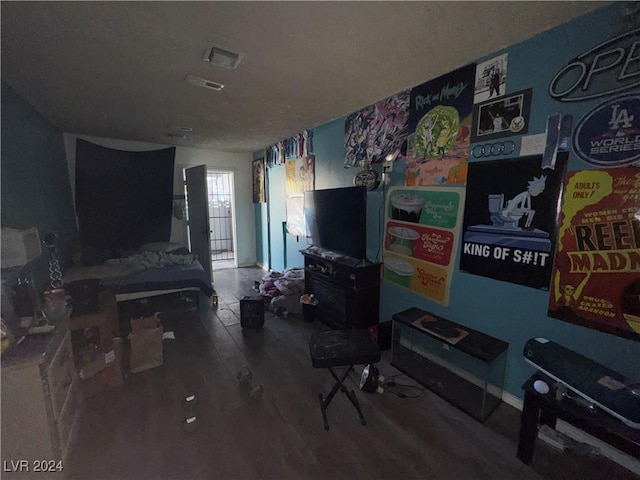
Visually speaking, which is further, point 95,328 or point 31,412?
point 95,328

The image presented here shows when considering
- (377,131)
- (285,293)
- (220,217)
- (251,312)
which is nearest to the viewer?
(377,131)

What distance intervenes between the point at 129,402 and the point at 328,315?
6.08 feet

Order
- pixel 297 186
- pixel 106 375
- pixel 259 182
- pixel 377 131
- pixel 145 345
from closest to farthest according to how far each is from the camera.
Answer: pixel 106 375 < pixel 145 345 < pixel 377 131 < pixel 297 186 < pixel 259 182

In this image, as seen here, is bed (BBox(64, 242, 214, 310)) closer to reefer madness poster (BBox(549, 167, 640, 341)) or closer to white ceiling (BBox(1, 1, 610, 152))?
white ceiling (BBox(1, 1, 610, 152))

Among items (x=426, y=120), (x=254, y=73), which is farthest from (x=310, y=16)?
(x=426, y=120)

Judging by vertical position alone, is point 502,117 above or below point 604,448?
above

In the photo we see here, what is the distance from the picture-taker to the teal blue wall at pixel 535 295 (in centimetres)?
146

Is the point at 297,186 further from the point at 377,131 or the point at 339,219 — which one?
the point at 377,131

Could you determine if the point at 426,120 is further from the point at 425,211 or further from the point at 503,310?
the point at 503,310

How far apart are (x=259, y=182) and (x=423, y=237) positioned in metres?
3.89

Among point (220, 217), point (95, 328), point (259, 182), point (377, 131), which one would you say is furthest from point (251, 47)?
point (220, 217)

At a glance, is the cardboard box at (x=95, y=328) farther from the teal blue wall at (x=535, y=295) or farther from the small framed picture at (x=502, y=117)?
the small framed picture at (x=502, y=117)

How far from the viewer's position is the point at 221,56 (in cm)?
177

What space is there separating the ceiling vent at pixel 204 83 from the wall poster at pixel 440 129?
1.64 meters
